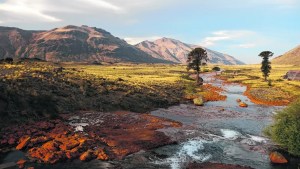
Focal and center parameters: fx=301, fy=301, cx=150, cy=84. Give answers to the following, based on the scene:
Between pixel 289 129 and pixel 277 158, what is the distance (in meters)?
4.79

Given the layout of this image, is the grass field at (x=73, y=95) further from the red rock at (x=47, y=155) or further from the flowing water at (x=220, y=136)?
the red rock at (x=47, y=155)

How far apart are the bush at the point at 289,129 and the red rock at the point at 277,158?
2229mm

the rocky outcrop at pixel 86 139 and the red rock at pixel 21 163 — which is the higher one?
the rocky outcrop at pixel 86 139

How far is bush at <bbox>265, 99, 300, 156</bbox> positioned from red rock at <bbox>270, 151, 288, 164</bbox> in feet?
7.31

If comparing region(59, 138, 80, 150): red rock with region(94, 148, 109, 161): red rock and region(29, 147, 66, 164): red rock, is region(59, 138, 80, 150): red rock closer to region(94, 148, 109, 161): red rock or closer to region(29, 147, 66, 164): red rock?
region(29, 147, 66, 164): red rock

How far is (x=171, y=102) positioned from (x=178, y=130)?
1294 inches

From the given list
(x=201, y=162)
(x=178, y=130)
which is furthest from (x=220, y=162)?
(x=178, y=130)

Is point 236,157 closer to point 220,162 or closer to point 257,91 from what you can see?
point 220,162

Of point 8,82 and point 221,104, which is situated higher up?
point 8,82

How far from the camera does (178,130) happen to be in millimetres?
58719

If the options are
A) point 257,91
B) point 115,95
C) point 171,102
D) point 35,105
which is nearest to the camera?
point 35,105

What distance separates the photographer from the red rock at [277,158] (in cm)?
4169

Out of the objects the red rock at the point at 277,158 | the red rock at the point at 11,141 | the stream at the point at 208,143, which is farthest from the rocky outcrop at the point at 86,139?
the red rock at the point at 277,158

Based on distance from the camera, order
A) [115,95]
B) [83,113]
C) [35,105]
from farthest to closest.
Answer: [115,95], [83,113], [35,105]
